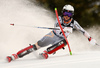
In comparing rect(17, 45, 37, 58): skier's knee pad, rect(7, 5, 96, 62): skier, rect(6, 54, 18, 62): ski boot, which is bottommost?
rect(6, 54, 18, 62): ski boot

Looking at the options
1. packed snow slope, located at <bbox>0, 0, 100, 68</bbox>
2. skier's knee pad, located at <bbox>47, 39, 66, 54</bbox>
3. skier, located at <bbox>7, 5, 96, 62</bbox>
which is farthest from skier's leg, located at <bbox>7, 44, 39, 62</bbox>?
packed snow slope, located at <bbox>0, 0, 100, 68</bbox>

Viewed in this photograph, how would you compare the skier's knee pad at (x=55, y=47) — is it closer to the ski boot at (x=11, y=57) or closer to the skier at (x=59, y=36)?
the skier at (x=59, y=36)

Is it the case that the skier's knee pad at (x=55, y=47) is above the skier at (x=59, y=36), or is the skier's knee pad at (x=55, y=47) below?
below

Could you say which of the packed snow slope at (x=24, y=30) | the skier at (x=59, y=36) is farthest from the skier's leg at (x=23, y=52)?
the packed snow slope at (x=24, y=30)

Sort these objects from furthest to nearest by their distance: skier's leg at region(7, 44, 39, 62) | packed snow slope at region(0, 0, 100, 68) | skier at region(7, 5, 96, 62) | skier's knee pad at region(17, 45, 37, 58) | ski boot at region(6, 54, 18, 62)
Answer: packed snow slope at region(0, 0, 100, 68) → skier at region(7, 5, 96, 62) → skier's knee pad at region(17, 45, 37, 58) → skier's leg at region(7, 44, 39, 62) → ski boot at region(6, 54, 18, 62)

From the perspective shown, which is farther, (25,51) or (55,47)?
(55,47)

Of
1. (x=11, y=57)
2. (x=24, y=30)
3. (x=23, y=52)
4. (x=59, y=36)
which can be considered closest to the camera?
(x=11, y=57)

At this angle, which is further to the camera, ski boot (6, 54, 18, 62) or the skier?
the skier

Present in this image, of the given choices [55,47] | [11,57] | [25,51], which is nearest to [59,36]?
[55,47]

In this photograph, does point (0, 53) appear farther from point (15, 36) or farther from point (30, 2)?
point (30, 2)

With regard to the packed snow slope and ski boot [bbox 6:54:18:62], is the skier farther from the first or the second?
the packed snow slope

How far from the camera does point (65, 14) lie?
485 cm

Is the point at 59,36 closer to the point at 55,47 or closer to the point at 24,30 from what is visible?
the point at 55,47

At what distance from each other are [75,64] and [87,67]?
23cm
